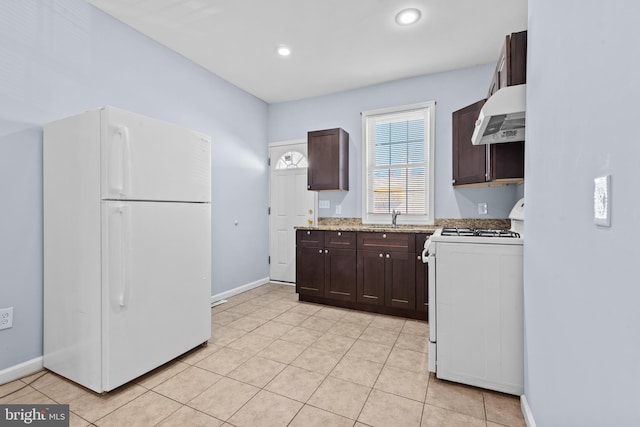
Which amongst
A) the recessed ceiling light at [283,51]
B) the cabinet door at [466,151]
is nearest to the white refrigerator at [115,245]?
the recessed ceiling light at [283,51]

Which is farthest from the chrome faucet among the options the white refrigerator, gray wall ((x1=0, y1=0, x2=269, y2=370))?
gray wall ((x1=0, y1=0, x2=269, y2=370))

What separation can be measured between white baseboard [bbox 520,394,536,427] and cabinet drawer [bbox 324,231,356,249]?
2.10 m

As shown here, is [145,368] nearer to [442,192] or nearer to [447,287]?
[447,287]

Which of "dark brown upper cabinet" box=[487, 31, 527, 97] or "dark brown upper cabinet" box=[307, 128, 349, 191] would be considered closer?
"dark brown upper cabinet" box=[487, 31, 527, 97]

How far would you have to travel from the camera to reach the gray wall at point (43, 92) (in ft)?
6.75

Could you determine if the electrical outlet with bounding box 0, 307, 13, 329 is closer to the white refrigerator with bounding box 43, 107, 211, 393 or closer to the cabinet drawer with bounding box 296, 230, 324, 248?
the white refrigerator with bounding box 43, 107, 211, 393

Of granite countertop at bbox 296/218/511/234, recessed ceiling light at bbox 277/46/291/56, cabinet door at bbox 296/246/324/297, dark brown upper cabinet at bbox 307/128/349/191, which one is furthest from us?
dark brown upper cabinet at bbox 307/128/349/191

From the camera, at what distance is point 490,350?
1.90 m

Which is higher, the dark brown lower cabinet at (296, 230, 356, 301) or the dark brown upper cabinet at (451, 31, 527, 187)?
the dark brown upper cabinet at (451, 31, 527, 187)

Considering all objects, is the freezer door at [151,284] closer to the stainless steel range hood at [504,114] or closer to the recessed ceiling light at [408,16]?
the stainless steel range hood at [504,114]

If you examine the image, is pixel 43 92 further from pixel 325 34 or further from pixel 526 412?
pixel 526 412

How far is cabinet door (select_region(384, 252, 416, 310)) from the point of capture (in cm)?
322

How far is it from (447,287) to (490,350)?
0.46 metres

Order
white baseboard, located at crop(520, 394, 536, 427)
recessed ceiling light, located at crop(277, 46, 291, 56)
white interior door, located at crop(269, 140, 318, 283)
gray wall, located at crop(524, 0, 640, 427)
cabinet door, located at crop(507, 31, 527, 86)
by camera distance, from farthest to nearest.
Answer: white interior door, located at crop(269, 140, 318, 283)
recessed ceiling light, located at crop(277, 46, 291, 56)
cabinet door, located at crop(507, 31, 527, 86)
white baseboard, located at crop(520, 394, 536, 427)
gray wall, located at crop(524, 0, 640, 427)
